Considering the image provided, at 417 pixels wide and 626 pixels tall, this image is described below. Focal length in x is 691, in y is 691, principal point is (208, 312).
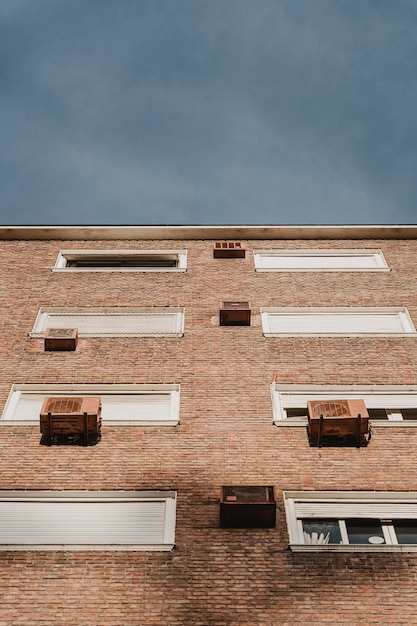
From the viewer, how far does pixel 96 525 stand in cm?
Result: 1009

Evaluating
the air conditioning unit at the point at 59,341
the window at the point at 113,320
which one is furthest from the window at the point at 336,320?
the air conditioning unit at the point at 59,341

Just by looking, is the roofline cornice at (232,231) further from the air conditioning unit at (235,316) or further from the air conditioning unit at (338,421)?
the air conditioning unit at (338,421)

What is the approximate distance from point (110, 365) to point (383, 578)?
661 cm

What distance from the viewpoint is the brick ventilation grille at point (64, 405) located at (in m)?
11.5

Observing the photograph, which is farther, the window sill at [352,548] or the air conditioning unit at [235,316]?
the air conditioning unit at [235,316]

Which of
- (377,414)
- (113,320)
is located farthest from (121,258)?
(377,414)

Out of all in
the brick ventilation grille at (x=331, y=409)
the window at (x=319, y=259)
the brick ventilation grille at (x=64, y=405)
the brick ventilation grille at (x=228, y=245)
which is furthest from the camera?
the brick ventilation grille at (x=228, y=245)

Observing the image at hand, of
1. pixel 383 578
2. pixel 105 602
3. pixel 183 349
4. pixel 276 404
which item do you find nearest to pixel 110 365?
pixel 183 349

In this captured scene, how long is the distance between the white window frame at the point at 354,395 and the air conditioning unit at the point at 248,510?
270cm

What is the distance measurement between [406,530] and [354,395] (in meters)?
3.26

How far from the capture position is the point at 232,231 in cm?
1947

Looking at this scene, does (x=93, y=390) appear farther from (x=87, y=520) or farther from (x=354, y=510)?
(x=354, y=510)

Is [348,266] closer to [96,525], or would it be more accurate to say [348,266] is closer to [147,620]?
[96,525]

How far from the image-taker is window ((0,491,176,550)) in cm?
975
